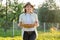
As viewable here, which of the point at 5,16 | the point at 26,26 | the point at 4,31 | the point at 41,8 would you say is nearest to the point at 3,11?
the point at 5,16

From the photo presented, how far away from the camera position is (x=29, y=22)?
4469mm

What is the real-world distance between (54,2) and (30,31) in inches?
373

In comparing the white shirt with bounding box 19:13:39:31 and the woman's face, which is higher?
the woman's face

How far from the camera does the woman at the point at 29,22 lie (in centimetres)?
446

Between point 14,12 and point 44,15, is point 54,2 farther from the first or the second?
point 14,12

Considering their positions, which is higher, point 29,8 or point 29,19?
point 29,8

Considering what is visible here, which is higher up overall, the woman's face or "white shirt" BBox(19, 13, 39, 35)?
the woman's face

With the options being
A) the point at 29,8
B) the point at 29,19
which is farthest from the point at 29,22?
the point at 29,8

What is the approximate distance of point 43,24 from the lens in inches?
537

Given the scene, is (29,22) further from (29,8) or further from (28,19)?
(29,8)

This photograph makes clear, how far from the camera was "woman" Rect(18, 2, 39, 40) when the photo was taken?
14.6 feet

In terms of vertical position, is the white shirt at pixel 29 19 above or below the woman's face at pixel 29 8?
below

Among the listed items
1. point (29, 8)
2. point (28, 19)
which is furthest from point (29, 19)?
point (29, 8)

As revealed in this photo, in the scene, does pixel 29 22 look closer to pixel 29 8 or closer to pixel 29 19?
pixel 29 19
